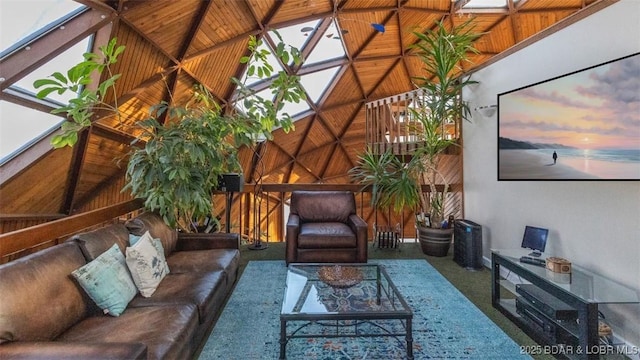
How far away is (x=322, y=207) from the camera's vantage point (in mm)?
3932

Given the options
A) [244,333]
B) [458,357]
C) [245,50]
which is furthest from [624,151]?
[245,50]

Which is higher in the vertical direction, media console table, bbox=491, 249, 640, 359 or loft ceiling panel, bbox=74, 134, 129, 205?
loft ceiling panel, bbox=74, 134, 129, 205

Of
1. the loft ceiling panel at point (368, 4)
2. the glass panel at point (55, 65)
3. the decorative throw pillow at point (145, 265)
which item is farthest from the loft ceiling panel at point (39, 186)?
the loft ceiling panel at point (368, 4)

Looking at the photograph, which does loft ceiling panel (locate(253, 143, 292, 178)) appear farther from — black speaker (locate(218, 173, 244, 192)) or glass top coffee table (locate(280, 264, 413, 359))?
glass top coffee table (locate(280, 264, 413, 359))

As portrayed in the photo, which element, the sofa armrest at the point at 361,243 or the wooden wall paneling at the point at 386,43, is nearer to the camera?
the sofa armrest at the point at 361,243

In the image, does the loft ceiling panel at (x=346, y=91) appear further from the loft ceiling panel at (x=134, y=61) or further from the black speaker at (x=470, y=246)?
the black speaker at (x=470, y=246)

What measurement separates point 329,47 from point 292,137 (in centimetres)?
271

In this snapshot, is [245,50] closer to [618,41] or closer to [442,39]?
[442,39]

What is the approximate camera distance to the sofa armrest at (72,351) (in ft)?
3.48

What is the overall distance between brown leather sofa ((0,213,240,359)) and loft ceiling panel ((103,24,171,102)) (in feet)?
8.64

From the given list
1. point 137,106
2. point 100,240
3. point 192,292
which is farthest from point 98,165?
point 192,292

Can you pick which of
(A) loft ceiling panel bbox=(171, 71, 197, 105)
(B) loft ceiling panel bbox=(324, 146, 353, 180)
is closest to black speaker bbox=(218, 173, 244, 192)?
(A) loft ceiling panel bbox=(171, 71, 197, 105)

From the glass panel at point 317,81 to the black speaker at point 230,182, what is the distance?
3.93 m

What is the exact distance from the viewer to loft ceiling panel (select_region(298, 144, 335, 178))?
9.51 m
